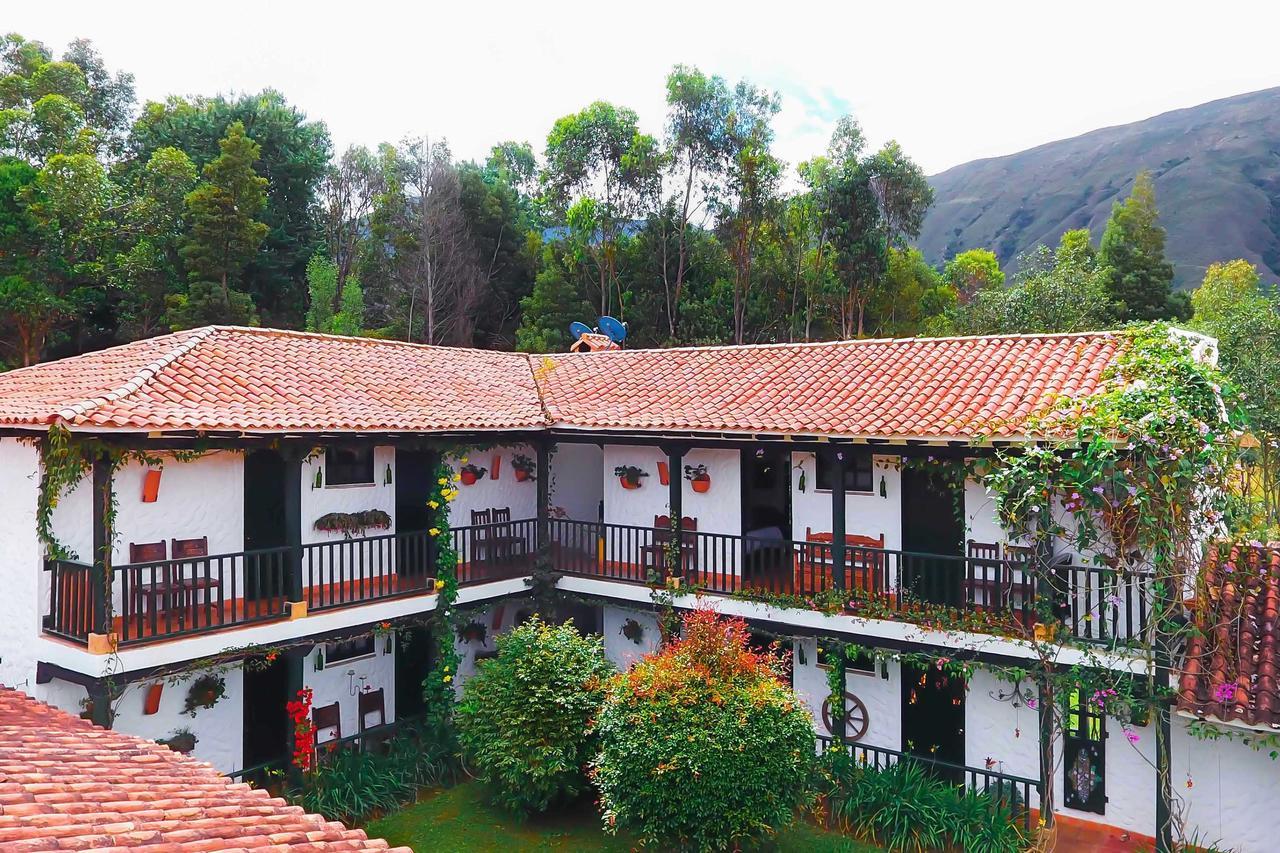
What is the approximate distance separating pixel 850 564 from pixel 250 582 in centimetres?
890

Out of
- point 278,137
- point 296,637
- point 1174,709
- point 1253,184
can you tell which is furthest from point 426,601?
point 1253,184

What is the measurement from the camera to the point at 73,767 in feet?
21.2

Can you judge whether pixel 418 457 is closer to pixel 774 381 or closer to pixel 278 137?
pixel 774 381

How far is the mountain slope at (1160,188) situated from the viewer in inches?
3211

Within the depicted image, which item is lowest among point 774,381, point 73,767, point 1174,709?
point 1174,709

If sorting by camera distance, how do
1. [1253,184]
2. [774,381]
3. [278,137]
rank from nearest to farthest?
[774,381], [278,137], [1253,184]

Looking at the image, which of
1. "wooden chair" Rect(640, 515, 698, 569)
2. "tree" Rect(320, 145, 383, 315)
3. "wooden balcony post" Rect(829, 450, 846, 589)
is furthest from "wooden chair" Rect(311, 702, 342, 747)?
"tree" Rect(320, 145, 383, 315)

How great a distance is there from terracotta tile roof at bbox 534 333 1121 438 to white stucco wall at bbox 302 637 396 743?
500 cm

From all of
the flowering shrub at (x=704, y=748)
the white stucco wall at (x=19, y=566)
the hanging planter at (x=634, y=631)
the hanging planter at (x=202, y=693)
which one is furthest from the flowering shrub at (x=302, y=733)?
the hanging planter at (x=634, y=631)

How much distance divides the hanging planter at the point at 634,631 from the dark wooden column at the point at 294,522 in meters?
5.52

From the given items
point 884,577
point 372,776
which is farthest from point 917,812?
point 372,776

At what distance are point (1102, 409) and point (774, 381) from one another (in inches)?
219

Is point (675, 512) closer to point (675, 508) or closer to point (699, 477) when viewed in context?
point (675, 508)

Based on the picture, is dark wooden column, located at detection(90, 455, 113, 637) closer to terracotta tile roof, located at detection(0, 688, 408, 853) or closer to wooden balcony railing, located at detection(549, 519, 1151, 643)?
terracotta tile roof, located at detection(0, 688, 408, 853)
